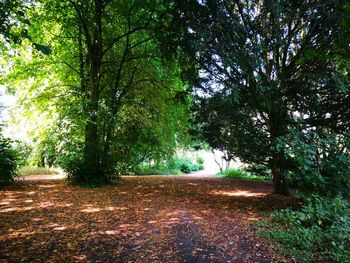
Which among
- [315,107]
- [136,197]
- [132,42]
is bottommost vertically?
[136,197]

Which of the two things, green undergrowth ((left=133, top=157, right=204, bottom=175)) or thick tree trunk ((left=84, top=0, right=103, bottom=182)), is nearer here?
thick tree trunk ((left=84, top=0, right=103, bottom=182))

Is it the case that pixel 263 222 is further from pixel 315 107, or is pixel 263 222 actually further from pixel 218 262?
pixel 315 107

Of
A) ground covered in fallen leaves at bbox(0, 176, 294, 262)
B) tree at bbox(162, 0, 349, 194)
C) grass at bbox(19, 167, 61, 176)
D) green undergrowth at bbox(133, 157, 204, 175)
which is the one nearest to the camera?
ground covered in fallen leaves at bbox(0, 176, 294, 262)

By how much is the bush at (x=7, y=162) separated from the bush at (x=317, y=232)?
7783mm

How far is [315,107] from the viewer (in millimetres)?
6023

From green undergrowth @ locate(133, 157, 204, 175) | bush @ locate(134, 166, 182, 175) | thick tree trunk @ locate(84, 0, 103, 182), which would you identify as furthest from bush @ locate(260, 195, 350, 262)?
bush @ locate(134, 166, 182, 175)

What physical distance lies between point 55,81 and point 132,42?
4401 millimetres

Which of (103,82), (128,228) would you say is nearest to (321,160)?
(128,228)

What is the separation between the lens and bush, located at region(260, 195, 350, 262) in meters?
3.71

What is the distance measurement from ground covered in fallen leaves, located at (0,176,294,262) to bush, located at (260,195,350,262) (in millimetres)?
356

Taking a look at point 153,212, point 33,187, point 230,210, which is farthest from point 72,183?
point 230,210

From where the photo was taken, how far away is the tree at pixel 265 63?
5.76m

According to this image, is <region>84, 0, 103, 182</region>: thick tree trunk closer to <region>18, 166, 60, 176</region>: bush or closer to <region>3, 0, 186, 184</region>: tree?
<region>3, 0, 186, 184</region>: tree

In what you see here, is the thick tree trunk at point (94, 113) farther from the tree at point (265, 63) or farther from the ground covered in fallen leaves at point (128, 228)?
the tree at point (265, 63)
